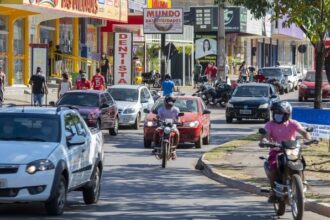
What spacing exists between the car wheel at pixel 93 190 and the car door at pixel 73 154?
2.29ft

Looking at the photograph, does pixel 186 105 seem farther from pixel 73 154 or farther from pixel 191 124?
pixel 73 154

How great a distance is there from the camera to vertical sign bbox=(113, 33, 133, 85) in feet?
139

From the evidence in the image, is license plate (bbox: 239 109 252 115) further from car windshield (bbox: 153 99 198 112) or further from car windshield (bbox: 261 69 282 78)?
car windshield (bbox: 261 69 282 78)

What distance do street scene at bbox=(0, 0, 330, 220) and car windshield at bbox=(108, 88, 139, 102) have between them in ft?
0.15

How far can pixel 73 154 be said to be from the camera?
13938mm

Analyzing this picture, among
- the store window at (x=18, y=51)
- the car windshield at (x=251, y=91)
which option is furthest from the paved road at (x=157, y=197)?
the store window at (x=18, y=51)

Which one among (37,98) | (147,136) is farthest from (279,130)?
(37,98)

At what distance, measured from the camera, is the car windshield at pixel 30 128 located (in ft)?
45.2

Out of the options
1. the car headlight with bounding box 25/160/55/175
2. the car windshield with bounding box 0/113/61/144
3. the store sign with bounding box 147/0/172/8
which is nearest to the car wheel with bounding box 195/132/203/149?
the car windshield with bounding box 0/113/61/144

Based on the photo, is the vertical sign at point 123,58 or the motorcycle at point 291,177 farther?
the vertical sign at point 123,58

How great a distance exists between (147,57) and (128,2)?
5751mm

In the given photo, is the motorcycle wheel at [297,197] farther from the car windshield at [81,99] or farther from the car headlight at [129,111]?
the car headlight at [129,111]

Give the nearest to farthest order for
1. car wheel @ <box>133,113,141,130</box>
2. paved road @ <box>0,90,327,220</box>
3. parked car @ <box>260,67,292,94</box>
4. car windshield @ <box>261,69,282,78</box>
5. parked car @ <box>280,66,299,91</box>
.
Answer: paved road @ <box>0,90,327,220</box> < car wheel @ <box>133,113,141,130</box> < parked car @ <box>260,67,292,94</box> < car windshield @ <box>261,69,282,78</box> < parked car @ <box>280,66,299,91</box>

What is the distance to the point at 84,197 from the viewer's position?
50.4ft
